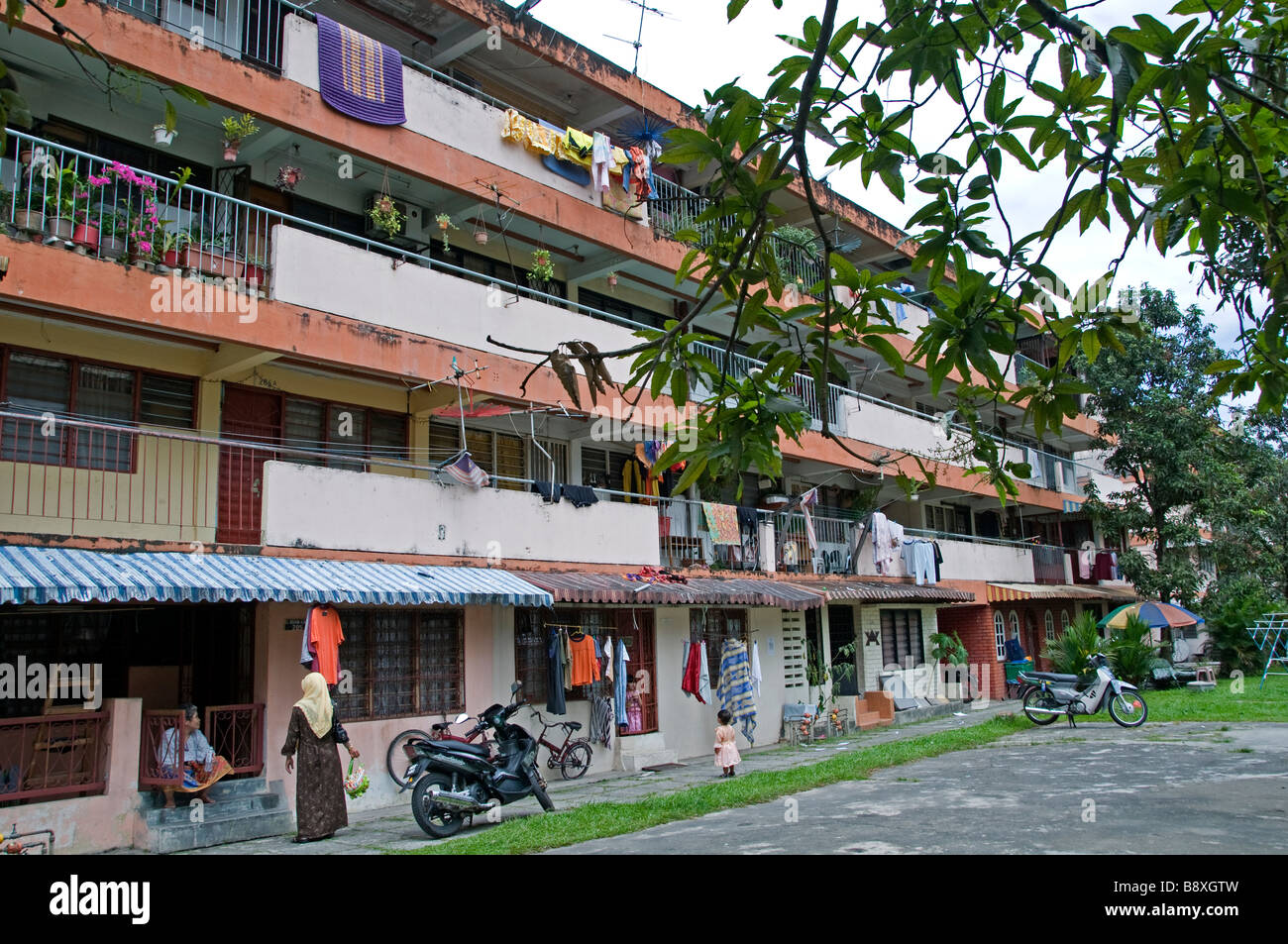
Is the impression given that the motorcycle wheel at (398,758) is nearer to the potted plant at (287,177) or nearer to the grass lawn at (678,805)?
the grass lawn at (678,805)

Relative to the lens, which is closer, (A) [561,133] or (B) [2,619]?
(B) [2,619]

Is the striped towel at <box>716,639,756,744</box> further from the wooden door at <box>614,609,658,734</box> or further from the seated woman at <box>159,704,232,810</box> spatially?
the seated woman at <box>159,704,232,810</box>

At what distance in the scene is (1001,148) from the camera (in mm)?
4094

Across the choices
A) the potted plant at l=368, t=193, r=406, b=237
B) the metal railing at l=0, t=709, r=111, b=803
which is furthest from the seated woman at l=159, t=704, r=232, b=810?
the potted plant at l=368, t=193, r=406, b=237

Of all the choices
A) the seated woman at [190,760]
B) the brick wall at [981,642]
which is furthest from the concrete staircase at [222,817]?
the brick wall at [981,642]

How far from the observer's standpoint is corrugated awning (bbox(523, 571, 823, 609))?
13.5m

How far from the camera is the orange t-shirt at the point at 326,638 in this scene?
11.1 meters

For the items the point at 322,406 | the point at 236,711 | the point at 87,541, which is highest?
the point at 322,406

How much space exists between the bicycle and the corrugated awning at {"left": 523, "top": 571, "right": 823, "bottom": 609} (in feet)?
6.38

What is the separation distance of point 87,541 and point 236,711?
7.87 ft

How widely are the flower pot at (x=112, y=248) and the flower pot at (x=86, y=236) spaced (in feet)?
0.31

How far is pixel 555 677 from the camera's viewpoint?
14.1 meters
